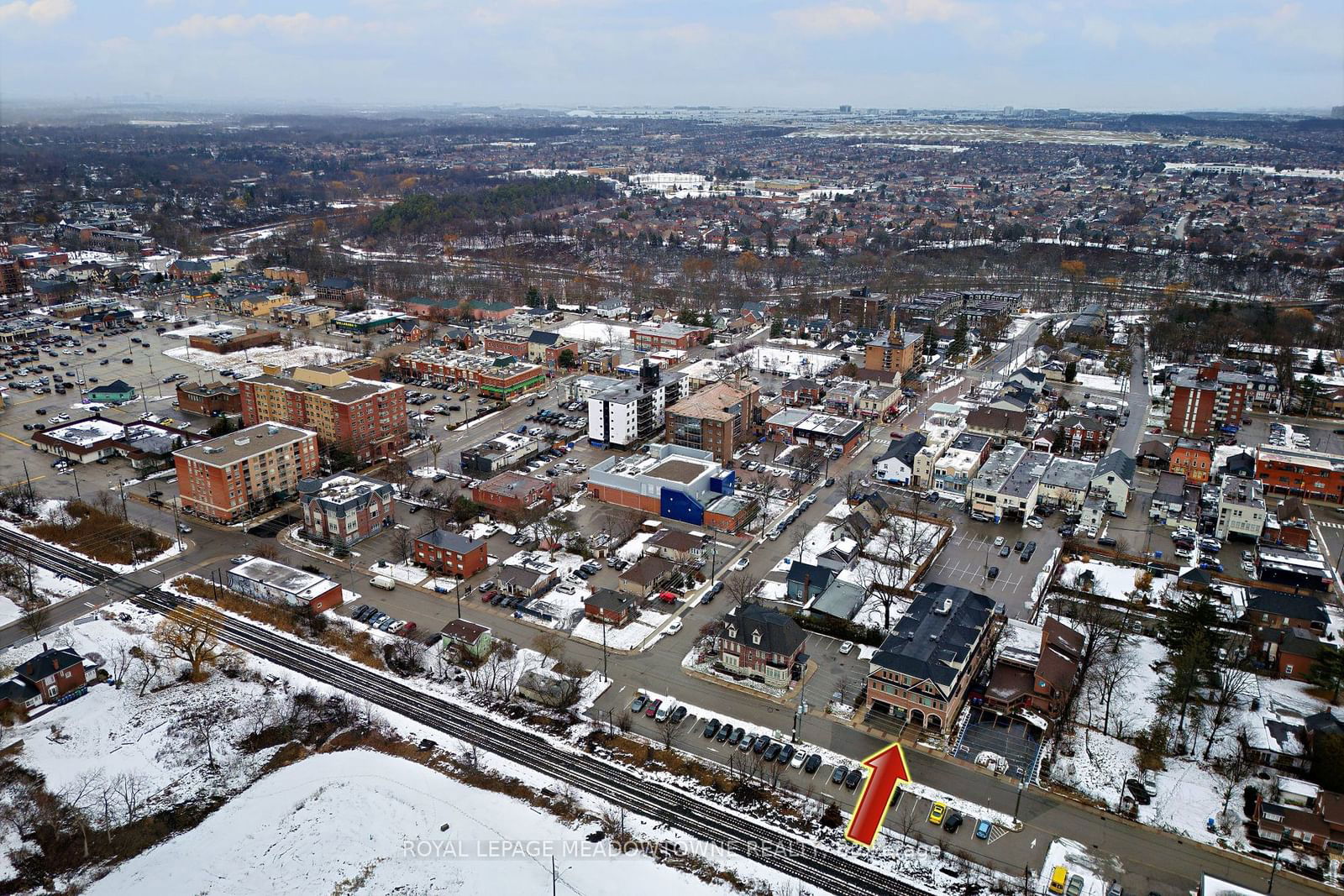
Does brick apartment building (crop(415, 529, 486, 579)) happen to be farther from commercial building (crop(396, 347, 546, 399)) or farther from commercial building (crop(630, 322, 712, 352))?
commercial building (crop(630, 322, 712, 352))

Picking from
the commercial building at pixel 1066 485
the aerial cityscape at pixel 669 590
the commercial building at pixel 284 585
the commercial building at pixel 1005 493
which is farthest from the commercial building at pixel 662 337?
the commercial building at pixel 284 585

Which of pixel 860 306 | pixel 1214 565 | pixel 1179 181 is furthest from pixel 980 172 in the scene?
pixel 1214 565

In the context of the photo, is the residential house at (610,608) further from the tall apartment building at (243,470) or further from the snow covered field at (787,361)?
the snow covered field at (787,361)

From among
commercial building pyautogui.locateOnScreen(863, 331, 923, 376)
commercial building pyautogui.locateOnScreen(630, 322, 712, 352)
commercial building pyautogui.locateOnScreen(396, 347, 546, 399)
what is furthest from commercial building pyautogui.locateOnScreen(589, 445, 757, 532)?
commercial building pyautogui.locateOnScreen(630, 322, 712, 352)

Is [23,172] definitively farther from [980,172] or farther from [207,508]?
[980,172]

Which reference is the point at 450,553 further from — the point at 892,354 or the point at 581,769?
the point at 892,354

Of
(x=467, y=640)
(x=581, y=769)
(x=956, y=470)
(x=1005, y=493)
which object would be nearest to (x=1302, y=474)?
(x=1005, y=493)
